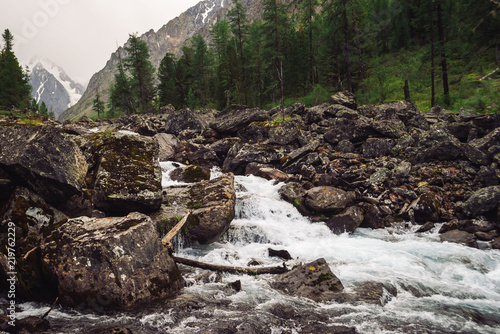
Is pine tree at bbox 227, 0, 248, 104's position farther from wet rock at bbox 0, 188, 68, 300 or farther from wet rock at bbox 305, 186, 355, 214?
wet rock at bbox 0, 188, 68, 300

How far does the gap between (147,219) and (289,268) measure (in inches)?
182

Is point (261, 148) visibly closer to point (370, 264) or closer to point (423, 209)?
point (423, 209)

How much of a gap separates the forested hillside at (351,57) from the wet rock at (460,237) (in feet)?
58.7

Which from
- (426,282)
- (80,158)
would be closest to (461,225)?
(426,282)

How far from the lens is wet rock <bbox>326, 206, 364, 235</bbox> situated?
1234 cm

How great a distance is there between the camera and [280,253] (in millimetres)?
9516

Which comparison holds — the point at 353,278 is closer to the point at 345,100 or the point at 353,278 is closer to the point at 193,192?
the point at 193,192

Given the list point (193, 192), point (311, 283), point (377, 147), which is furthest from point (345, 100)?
point (311, 283)

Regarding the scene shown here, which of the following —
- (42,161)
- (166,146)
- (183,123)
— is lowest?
(42,161)

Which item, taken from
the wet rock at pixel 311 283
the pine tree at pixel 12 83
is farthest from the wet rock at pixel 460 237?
the pine tree at pixel 12 83

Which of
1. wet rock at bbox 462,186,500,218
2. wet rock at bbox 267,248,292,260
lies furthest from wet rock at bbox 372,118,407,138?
wet rock at bbox 267,248,292,260

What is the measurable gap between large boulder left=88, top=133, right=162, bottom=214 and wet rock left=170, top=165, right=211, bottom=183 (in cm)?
501

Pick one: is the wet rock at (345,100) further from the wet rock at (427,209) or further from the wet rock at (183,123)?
the wet rock at (427,209)

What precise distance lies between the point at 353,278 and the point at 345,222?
481 centimetres
